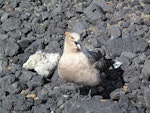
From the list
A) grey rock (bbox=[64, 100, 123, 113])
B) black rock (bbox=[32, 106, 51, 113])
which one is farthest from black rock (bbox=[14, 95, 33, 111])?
grey rock (bbox=[64, 100, 123, 113])

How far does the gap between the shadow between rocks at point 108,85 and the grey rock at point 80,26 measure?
1.40 metres

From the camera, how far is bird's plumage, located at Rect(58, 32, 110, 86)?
7473 millimetres

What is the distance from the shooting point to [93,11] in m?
10.2

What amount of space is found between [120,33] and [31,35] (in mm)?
1778

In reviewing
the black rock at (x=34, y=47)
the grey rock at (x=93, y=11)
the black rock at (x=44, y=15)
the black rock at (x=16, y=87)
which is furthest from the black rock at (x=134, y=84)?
the black rock at (x=44, y=15)

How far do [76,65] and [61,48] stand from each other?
1.86 m

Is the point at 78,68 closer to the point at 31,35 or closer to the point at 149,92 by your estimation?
the point at 149,92

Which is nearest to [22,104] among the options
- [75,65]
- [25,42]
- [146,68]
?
[75,65]

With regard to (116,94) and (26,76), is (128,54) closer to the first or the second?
(116,94)

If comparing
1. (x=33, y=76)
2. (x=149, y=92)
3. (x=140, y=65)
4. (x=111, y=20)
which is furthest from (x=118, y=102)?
(x=111, y=20)

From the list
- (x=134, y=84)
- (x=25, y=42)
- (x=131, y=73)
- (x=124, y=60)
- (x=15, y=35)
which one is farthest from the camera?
(x=15, y=35)

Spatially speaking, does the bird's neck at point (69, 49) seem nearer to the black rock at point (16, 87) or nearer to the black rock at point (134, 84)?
the black rock at point (134, 84)

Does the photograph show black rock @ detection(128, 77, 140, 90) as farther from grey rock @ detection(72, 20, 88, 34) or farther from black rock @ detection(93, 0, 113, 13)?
black rock @ detection(93, 0, 113, 13)

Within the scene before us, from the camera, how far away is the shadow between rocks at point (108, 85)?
8242 mm
